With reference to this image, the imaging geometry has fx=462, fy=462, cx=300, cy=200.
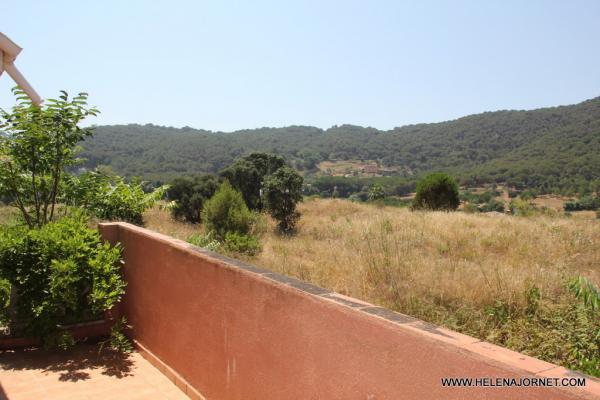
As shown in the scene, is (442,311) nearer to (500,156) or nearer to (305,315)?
(305,315)

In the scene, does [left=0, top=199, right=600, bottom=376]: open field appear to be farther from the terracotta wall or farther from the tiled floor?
the tiled floor

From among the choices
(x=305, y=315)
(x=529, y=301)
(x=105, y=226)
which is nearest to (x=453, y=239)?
(x=529, y=301)

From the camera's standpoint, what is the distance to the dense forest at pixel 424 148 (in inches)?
1499

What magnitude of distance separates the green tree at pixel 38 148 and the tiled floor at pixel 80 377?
157 centimetres

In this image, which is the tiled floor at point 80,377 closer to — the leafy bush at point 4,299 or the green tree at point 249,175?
the leafy bush at point 4,299

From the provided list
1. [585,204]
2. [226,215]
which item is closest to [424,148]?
[585,204]

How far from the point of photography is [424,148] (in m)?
60.2

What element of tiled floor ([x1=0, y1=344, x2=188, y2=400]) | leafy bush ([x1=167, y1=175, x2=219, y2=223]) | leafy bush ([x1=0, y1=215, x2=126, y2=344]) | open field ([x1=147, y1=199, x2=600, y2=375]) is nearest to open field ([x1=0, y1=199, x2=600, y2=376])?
open field ([x1=147, y1=199, x2=600, y2=375])

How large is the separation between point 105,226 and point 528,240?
7887 millimetres

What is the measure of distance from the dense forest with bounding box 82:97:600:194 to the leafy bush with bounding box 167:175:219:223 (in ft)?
33.5

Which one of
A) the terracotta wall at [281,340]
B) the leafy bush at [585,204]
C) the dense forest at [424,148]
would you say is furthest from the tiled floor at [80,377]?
the dense forest at [424,148]

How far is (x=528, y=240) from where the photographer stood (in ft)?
30.0

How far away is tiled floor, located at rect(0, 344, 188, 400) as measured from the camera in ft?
12.0

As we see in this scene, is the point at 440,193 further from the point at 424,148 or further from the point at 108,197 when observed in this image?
the point at 424,148
